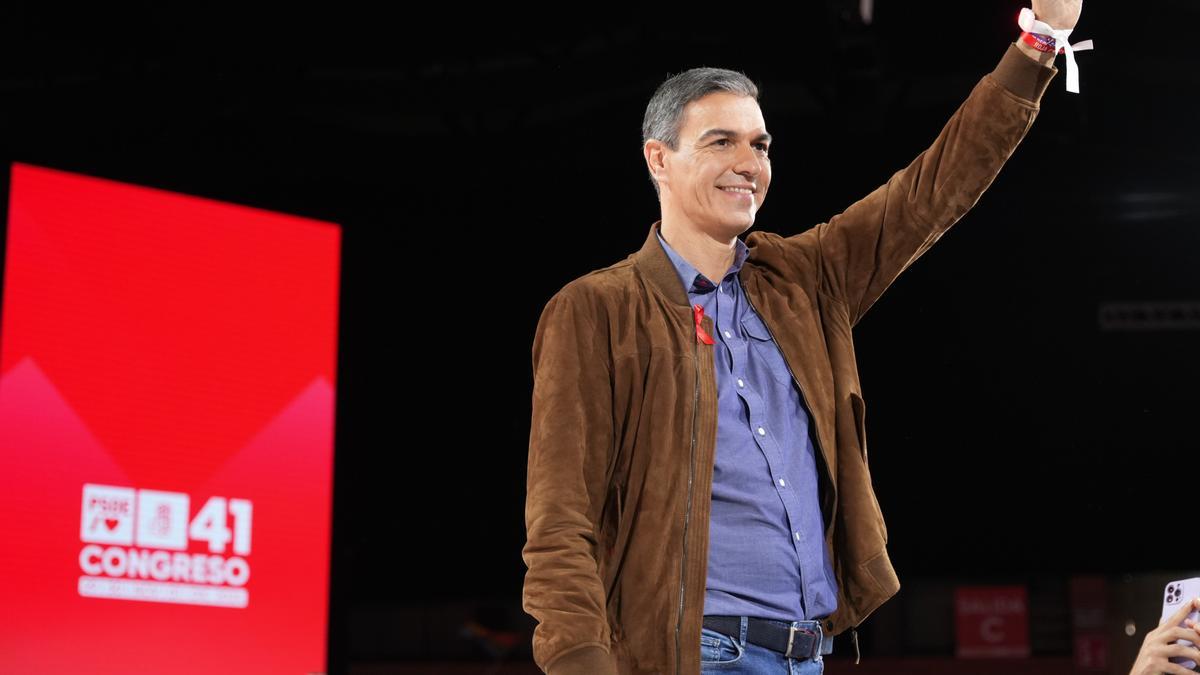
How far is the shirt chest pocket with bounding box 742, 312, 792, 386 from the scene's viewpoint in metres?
1.72

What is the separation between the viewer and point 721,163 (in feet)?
5.82

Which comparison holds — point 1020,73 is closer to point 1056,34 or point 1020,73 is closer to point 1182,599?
point 1056,34

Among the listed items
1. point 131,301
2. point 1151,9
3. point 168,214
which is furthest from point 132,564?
point 1151,9

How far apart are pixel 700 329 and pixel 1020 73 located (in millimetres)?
489

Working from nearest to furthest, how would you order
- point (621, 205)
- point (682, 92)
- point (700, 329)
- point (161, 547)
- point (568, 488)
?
point (568, 488) → point (700, 329) → point (682, 92) → point (161, 547) → point (621, 205)

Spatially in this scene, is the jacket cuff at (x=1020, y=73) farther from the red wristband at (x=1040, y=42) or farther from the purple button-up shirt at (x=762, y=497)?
the purple button-up shirt at (x=762, y=497)

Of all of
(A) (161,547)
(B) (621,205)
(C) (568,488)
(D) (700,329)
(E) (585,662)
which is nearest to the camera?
(E) (585,662)

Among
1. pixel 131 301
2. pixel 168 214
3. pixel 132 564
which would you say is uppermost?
pixel 168 214

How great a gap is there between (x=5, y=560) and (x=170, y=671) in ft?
1.99

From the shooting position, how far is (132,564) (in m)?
4.32

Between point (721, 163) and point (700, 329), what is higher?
point (721, 163)

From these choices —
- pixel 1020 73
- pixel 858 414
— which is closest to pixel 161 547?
pixel 858 414

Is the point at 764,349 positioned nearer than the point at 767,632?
No

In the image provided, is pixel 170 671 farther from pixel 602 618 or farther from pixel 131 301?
pixel 602 618
